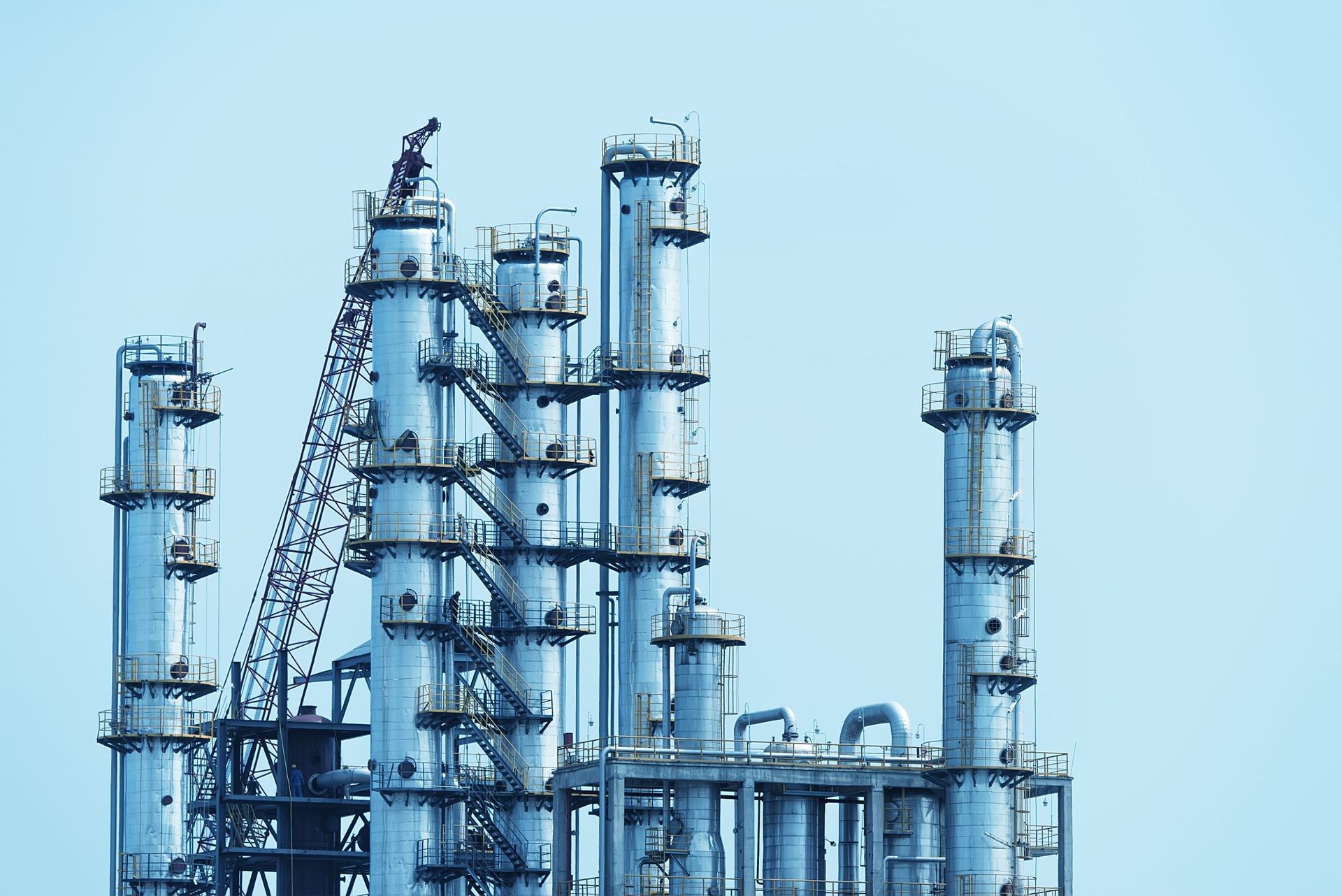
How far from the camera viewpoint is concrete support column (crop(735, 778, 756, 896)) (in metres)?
119

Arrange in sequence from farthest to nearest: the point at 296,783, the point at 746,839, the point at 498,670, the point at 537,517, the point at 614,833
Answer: the point at 296,783
the point at 537,517
the point at 498,670
the point at 746,839
the point at 614,833

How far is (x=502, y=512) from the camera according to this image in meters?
131

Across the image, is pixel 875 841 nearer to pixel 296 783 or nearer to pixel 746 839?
pixel 746 839

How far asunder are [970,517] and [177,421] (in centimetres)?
4290

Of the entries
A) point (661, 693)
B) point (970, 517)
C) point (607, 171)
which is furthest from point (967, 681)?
point (607, 171)

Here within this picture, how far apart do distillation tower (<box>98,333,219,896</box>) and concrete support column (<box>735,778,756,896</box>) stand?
32.6 meters

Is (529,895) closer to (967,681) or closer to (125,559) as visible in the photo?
(967,681)

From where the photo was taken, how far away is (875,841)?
119812 millimetres

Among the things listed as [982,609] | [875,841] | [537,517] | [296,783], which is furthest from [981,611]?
[296,783]

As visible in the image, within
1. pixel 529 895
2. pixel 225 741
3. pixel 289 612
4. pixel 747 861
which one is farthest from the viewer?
pixel 289 612

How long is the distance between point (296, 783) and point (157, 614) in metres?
13.9

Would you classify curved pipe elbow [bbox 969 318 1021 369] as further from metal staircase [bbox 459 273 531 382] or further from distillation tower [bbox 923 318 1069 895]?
metal staircase [bbox 459 273 531 382]

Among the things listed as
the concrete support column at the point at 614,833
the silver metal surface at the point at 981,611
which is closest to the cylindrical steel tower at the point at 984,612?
the silver metal surface at the point at 981,611

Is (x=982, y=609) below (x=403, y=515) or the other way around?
below
